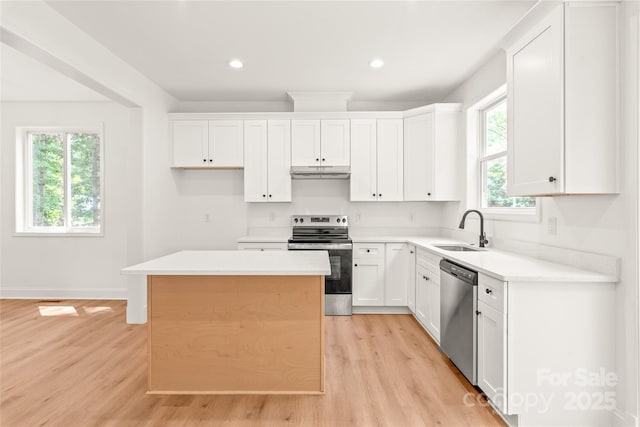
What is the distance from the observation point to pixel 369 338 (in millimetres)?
3350

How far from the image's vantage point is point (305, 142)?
4355 mm

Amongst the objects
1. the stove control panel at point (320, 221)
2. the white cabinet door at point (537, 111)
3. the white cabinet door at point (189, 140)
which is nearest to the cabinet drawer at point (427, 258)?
the white cabinet door at point (537, 111)

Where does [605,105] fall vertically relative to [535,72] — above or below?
below

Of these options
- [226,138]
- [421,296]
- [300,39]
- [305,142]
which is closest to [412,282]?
[421,296]

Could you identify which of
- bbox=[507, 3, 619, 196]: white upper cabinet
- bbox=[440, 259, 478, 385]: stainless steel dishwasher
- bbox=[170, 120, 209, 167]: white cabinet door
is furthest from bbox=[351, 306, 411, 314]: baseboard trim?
bbox=[170, 120, 209, 167]: white cabinet door

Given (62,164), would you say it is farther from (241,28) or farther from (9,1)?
(241,28)

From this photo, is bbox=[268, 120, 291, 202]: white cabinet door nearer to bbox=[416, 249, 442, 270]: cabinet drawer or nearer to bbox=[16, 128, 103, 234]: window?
bbox=[416, 249, 442, 270]: cabinet drawer

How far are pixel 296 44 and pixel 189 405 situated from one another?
9.40 ft

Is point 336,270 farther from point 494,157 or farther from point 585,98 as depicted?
point 585,98

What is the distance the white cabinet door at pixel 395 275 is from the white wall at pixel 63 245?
3533mm

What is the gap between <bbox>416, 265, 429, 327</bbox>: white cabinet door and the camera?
11.3ft

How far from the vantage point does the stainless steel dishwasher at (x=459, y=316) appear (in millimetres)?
2303

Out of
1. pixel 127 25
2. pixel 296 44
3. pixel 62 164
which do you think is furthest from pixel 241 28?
pixel 62 164

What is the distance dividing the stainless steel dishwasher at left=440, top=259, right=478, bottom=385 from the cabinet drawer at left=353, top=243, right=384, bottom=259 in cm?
125
